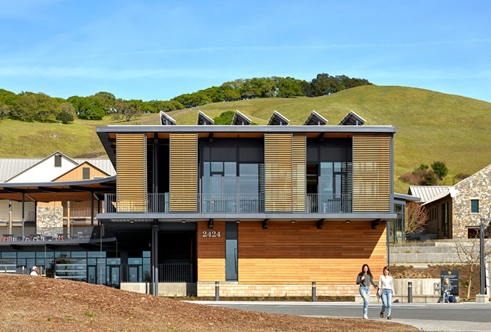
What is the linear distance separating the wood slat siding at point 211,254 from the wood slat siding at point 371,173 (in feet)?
24.6

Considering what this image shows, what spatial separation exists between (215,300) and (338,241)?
301 inches

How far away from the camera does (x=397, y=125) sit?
152 m

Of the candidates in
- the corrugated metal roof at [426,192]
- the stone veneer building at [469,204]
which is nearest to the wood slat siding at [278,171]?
the stone veneer building at [469,204]

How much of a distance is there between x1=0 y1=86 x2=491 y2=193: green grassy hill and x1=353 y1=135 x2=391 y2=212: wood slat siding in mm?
61743

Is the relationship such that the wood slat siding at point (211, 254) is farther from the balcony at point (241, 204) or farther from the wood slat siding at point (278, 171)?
the wood slat siding at point (278, 171)

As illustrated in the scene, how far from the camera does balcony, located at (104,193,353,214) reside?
35.8m

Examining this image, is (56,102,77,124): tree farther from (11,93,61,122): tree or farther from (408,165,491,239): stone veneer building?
(408,165,491,239): stone veneer building

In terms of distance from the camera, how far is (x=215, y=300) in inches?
1366

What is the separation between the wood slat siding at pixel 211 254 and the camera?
3650cm

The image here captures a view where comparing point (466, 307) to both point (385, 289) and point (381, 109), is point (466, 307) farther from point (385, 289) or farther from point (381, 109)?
point (381, 109)

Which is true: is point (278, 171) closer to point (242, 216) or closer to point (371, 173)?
point (242, 216)

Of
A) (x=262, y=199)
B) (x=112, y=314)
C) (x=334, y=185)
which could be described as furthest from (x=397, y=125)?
(x=112, y=314)

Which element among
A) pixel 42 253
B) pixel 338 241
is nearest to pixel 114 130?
pixel 338 241

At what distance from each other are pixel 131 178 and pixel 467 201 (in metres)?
31.2
